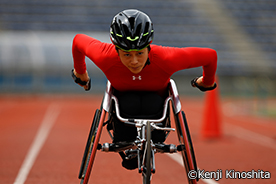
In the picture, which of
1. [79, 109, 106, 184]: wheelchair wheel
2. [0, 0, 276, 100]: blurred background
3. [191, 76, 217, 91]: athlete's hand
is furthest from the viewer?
[0, 0, 276, 100]: blurred background

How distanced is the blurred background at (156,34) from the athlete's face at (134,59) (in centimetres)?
2933

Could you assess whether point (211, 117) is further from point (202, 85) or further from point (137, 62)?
point (137, 62)

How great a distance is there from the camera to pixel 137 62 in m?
3.78

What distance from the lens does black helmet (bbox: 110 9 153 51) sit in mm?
3689

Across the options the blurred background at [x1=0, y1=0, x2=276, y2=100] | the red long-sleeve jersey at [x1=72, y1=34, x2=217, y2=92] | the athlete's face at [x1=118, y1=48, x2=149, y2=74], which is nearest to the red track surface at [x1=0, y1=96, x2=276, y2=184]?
the red long-sleeve jersey at [x1=72, y1=34, x2=217, y2=92]

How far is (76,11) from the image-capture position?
134ft

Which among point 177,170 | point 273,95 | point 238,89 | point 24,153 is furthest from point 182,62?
point 238,89

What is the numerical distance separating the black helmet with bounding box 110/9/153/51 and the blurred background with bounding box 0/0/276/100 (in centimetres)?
2937

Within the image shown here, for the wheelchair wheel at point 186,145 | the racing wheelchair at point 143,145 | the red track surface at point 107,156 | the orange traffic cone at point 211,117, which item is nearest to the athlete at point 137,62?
the racing wheelchair at point 143,145

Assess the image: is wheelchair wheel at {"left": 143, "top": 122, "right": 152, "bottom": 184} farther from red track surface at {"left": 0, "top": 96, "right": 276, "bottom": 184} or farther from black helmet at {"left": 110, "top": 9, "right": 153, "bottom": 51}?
red track surface at {"left": 0, "top": 96, "right": 276, "bottom": 184}

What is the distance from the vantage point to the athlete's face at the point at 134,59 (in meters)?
3.78

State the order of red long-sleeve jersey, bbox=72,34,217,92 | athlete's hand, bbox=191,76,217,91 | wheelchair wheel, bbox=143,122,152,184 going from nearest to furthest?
wheelchair wheel, bbox=143,122,152,184
red long-sleeve jersey, bbox=72,34,217,92
athlete's hand, bbox=191,76,217,91

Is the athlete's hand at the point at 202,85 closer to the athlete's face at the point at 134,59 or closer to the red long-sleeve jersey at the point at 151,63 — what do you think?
the red long-sleeve jersey at the point at 151,63

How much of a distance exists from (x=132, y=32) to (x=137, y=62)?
10.5 inches
